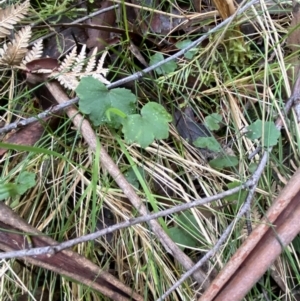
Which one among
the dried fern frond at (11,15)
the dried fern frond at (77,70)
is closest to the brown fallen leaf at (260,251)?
the dried fern frond at (77,70)

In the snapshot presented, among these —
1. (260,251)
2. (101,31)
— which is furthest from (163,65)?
(260,251)

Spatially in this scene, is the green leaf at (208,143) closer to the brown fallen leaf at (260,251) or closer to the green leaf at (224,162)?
the green leaf at (224,162)

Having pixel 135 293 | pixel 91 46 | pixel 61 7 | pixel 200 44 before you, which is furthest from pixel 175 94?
pixel 135 293

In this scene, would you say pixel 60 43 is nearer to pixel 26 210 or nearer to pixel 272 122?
pixel 26 210

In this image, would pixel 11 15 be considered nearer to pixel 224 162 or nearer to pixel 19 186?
pixel 19 186

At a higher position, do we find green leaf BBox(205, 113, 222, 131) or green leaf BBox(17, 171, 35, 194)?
green leaf BBox(17, 171, 35, 194)

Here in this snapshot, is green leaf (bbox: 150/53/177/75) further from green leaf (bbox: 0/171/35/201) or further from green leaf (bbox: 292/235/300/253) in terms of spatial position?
green leaf (bbox: 292/235/300/253)

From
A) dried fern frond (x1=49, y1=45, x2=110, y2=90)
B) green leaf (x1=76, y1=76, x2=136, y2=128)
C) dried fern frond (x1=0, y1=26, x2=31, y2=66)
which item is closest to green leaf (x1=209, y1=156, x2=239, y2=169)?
green leaf (x1=76, y1=76, x2=136, y2=128)
